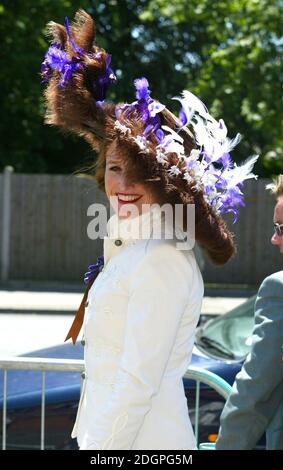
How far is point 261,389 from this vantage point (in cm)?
279

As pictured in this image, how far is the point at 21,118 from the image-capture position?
2136 centimetres

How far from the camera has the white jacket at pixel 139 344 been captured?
7.63 ft

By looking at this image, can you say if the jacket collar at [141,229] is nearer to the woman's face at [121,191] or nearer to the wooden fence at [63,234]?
the woman's face at [121,191]

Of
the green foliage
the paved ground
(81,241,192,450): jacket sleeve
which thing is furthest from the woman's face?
the green foliage

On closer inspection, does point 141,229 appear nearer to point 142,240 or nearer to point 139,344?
point 142,240

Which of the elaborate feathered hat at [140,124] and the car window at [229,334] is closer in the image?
the elaborate feathered hat at [140,124]

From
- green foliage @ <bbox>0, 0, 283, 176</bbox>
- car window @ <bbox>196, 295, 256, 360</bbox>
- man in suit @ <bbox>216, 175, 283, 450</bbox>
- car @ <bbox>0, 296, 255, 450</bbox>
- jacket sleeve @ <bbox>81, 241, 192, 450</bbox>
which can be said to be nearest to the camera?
jacket sleeve @ <bbox>81, 241, 192, 450</bbox>

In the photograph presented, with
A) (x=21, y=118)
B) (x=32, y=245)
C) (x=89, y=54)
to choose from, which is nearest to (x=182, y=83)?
(x=21, y=118)

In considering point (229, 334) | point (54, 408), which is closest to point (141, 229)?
point (54, 408)

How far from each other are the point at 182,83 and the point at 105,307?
69.4 ft

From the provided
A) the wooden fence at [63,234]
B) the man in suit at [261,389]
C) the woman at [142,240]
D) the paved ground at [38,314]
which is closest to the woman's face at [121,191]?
the woman at [142,240]

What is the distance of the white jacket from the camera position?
7.63 feet

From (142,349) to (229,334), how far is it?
3.32 meters

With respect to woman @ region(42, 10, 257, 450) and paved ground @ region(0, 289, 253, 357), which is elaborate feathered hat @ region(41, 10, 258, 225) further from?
paved ground @ region(0, 289, 253, 357)
